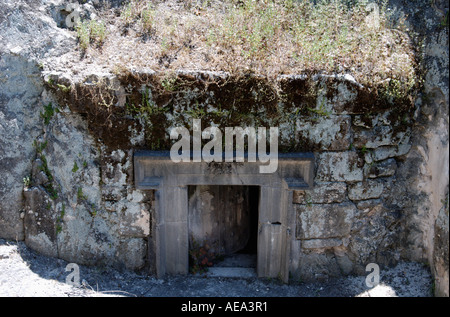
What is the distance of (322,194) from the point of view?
4.18 metres

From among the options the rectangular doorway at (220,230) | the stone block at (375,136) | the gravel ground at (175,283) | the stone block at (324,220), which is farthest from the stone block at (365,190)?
the rectangular doorway at (220,230)

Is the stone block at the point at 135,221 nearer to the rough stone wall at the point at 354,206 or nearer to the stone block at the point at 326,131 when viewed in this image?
the rough stone wall at the point at 354,206

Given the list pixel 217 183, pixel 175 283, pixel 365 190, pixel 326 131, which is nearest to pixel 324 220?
pixel 365 190

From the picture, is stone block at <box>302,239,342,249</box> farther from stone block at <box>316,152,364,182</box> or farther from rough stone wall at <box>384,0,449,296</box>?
rough stone wall at <box>384,0,449,296</box>

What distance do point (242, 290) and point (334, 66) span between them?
97.7 inches

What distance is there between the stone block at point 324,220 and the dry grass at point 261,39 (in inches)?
52.0

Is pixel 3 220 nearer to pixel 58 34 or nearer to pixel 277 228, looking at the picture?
pixel 58 34

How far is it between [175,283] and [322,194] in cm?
179

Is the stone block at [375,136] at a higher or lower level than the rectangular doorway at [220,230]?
higher

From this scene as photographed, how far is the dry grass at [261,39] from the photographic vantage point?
4020 mm

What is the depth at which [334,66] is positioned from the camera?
13.3 ft

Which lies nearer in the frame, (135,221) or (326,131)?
(326,131)

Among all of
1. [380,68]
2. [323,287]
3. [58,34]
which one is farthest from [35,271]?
[380,68]

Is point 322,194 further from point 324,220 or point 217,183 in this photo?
point 217,183
